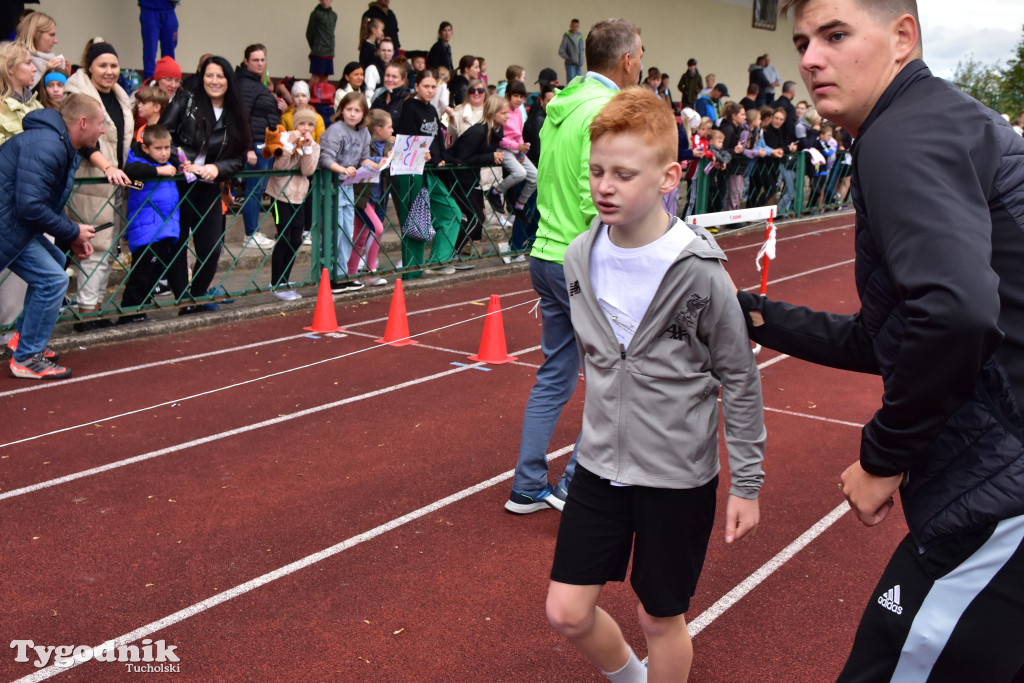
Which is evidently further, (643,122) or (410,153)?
(410,153)

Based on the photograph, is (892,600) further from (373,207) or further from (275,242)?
(373,207)

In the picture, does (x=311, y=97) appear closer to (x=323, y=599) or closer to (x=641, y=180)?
(x=323, y=599)

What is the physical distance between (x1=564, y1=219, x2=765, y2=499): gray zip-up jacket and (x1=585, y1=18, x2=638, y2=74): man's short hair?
1998mm

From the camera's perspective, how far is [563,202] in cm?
459

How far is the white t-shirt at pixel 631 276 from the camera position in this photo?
8.96ft

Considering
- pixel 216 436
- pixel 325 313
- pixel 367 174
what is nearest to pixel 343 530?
pixel 216 436

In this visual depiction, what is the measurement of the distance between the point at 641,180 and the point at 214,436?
411 cm

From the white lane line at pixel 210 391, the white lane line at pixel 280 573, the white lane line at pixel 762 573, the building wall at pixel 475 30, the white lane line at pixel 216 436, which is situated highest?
the building wall at pixel 475 30

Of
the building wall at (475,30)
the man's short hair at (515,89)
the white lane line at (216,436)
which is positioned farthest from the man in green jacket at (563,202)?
the building wall at (475,30)

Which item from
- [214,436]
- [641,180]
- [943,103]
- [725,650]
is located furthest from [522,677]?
[214,436]

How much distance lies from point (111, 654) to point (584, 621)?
190 centimetres

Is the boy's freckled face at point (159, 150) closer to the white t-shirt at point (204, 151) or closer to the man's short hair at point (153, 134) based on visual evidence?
the man's short hair at point (153, 134)

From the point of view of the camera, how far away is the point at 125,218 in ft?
28.4

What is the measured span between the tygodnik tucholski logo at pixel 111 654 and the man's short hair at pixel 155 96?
21.3 feet
